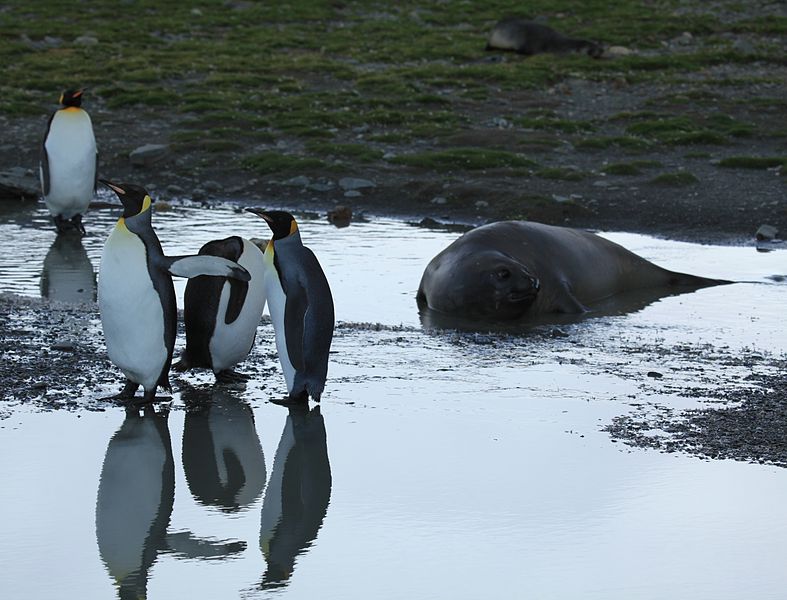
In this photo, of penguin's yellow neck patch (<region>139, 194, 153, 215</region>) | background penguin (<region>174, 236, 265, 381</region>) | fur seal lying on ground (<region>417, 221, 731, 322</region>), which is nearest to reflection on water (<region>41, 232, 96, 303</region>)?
fur seal lying on ground (<region>417, 221, 731, 322</region>)

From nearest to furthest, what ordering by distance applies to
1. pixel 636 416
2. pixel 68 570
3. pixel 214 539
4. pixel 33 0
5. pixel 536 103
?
pixel 68 570 → pixel 214 539 → pixel 636 416 → pixel 536 103 → pixel 33 0

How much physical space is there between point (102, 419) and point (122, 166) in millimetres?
9041

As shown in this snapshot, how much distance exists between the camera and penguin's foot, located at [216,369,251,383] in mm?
5824

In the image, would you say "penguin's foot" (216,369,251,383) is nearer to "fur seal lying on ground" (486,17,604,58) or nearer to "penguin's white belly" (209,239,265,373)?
"penguin's white belly" (209,239,265,373)

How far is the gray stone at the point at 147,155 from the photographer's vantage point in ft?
45.3

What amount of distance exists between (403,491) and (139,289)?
156cm

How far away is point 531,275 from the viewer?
7727mm

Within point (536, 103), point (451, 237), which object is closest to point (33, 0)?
point (536, 103)

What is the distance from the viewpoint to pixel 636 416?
5355 millimetres

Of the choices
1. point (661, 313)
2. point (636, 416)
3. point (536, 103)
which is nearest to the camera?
point (636, 416)

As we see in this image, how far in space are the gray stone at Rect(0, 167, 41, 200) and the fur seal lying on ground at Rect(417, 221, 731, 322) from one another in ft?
17.3

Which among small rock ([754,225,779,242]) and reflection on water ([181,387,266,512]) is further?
small rock ([754,225,779,242])

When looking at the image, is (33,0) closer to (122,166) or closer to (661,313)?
(122,166)

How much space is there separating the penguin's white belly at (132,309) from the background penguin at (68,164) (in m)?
5.20
